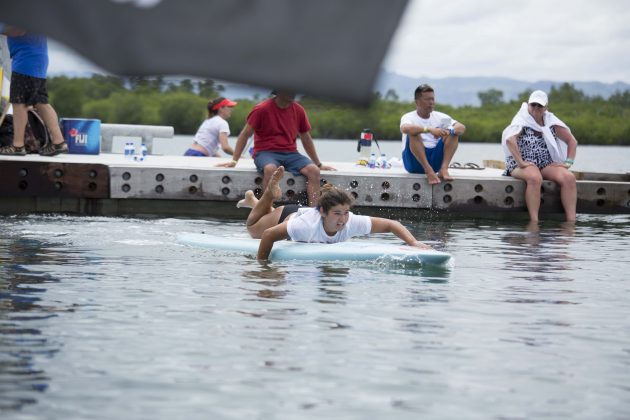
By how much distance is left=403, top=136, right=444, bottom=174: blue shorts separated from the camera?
14.9 metres

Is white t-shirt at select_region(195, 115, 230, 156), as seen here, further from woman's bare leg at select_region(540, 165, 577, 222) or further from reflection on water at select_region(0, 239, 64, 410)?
reflection on water at select_region(0, 239, 64, 410)

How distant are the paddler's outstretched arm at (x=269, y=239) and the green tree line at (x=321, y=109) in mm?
1017

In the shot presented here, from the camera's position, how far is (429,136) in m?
14.7

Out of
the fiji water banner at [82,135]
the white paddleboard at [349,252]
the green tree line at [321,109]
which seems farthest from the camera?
the fiji water banner at [82,135]

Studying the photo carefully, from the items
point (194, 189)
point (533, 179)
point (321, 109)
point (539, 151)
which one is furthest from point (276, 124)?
point (321, 109)

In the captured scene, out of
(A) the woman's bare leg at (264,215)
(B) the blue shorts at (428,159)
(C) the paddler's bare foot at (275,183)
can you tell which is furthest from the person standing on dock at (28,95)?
(B) the blue shorts at (428,159)

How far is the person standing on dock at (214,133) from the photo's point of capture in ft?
59.7

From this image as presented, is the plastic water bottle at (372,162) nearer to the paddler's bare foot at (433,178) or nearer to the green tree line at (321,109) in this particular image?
the green tree line at (321,109)

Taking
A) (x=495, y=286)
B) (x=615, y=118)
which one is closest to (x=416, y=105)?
(x=495, y=286)

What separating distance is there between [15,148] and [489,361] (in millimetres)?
9692

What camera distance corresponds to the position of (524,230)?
14289mm

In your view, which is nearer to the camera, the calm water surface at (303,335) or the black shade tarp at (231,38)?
the black shade tarp at (231,38)

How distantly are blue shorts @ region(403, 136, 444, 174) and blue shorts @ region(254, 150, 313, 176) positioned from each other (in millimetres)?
1379

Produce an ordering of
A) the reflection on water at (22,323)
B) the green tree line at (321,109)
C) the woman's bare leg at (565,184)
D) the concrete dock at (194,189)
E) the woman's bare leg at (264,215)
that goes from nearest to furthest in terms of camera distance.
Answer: the green tree line at (321,109) → the reflection on water at (22,323) → the woman's bare leg at (264,215) → the concrete dock at (194,189) → the woman's bare leg at (565,184)
